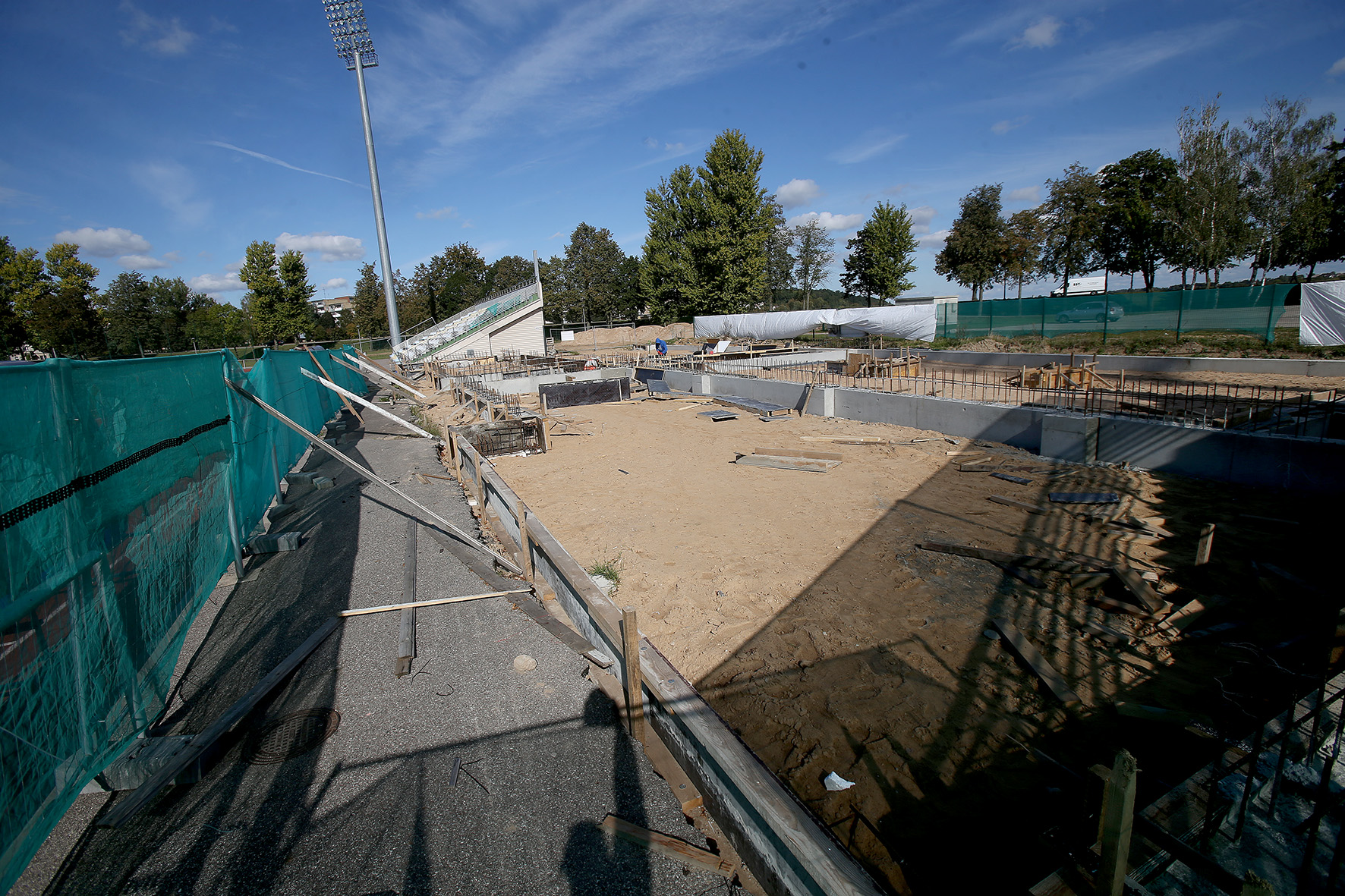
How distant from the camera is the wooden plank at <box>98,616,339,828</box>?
3.48 m

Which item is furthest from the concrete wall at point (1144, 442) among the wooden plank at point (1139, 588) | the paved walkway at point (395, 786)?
the paved walkway at point (395, 786)

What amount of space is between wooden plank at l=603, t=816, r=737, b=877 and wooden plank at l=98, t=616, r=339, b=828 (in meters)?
2.66

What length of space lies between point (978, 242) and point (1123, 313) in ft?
78.1

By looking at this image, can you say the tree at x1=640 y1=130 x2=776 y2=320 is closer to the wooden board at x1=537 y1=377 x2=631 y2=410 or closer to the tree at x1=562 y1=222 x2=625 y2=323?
the tree at x1=562 y1=222 x2=625 y2=323

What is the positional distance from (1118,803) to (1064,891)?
0.62 metres

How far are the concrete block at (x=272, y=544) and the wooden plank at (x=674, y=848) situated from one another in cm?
637

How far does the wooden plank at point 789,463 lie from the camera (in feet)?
38.5

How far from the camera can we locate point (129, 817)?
3.47 meters

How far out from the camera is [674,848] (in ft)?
10.9

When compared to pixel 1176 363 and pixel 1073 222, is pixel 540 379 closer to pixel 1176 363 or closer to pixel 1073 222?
pixel 1176 363

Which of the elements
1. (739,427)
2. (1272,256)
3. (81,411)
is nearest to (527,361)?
(739,427)

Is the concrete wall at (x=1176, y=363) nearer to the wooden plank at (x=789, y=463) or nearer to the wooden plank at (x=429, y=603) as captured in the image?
the wooden plank at (x=789, y=463)

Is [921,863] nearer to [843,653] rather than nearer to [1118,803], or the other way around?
[1118,803]

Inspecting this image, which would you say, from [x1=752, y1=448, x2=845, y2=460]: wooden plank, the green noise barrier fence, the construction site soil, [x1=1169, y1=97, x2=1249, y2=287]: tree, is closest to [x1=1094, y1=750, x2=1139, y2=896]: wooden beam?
the construction site soil
